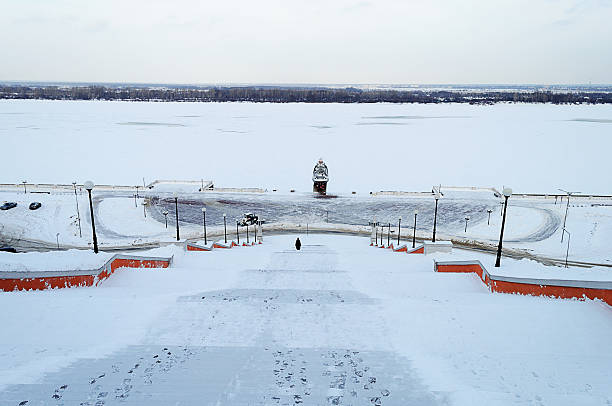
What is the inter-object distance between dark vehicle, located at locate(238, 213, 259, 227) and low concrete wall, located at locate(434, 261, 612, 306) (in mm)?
22738

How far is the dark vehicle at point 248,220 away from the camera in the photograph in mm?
33381

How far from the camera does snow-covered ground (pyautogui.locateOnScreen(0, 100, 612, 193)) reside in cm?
4797

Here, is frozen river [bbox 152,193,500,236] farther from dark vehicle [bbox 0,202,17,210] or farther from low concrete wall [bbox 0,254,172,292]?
low concrete wall [bbox 0,254,172,292]

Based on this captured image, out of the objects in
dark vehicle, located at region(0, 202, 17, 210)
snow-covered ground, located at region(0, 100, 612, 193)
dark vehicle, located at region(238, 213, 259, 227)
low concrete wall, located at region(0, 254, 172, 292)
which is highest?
low concrete wall, located at region(0, 254, 172, 292)

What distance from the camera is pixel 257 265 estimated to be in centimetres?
1588

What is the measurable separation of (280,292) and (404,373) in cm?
442

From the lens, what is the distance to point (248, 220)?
33781mm

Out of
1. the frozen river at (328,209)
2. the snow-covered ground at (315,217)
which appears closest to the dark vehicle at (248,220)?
the frozen river at (328,209)

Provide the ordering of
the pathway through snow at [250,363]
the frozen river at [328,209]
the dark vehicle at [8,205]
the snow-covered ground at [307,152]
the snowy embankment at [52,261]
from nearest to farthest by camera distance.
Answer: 1. the pathway through snow at [250,363]
2. the snowy embankment at [52,261]
3. the frozen river at [328,209]
4. the dark vehicle at [8,205]
5. the snow-covered ground at [307,152]

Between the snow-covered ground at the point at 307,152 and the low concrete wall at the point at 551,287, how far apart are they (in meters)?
32.1

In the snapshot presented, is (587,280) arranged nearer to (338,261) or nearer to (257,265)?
(338,261)

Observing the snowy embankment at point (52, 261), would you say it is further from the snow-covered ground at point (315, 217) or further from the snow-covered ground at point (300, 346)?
the snow-covered ground at point (315, 217)

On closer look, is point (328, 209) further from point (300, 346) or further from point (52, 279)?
point (300, 346)

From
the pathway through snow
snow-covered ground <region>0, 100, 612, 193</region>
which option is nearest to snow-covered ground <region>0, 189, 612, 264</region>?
snow-covered ground <region>0, 100, 612, 193</region>
